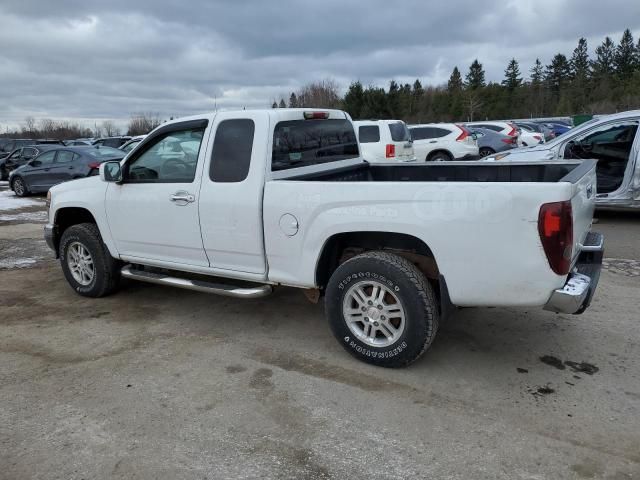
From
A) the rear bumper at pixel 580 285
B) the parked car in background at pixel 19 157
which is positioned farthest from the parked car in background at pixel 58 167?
the rear bumper at pixel 580 285

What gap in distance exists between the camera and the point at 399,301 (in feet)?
11.8

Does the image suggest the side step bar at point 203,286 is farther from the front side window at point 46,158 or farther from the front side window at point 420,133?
the front side window at point 420,133

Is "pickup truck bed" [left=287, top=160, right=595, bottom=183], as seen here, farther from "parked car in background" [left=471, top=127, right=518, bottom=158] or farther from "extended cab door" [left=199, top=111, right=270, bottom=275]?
"parked car in background" [left=471, top=127, right=518, bottom=158]

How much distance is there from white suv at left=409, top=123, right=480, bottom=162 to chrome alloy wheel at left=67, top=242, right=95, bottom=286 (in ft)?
41.4

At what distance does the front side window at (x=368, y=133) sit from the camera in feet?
45.2

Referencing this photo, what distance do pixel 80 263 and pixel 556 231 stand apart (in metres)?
4.67

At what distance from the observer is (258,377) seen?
379cm

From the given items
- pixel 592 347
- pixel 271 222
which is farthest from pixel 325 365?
pixel 592 347

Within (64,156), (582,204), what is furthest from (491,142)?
(582,204)

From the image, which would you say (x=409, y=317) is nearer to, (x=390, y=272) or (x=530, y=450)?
(x=390, y=272)

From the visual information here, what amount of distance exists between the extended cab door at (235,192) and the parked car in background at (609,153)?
519 centimetres

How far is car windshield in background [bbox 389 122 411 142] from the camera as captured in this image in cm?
1373

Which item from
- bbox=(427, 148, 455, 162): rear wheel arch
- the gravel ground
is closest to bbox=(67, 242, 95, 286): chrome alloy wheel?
the gravel ground

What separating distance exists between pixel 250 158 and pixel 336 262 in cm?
108
